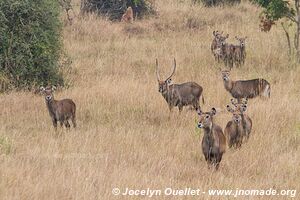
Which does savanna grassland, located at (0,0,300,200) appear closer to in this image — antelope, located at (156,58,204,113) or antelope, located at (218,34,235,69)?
antelope, located at (156,58,204,113)

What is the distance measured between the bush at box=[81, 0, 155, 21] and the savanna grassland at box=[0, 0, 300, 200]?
407 centimetres

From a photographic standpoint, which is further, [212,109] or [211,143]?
[212,109]

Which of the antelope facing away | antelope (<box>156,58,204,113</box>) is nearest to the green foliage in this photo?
antelope (<box>156,58,204,113</box>)

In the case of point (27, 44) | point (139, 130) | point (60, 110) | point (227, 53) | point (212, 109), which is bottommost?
point (139, 130)

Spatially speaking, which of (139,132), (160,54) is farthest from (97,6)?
(139,132)

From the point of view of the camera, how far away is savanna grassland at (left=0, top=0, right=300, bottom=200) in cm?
680

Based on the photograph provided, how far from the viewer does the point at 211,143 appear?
7.61m

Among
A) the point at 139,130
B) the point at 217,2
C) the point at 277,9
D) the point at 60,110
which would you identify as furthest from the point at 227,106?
the point at 217,2

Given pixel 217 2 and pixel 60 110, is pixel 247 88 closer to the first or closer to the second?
pixel 60 110

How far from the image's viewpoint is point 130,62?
15.3m

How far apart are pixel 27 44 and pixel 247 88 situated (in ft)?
16.4

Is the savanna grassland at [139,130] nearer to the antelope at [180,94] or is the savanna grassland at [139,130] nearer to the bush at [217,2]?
the antelope at [180,94]

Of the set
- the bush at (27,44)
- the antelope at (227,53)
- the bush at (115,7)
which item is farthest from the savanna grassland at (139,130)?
the bush at (115,7)

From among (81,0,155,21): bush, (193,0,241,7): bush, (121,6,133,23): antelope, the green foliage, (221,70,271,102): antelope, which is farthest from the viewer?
(193,0,241,7): bush
